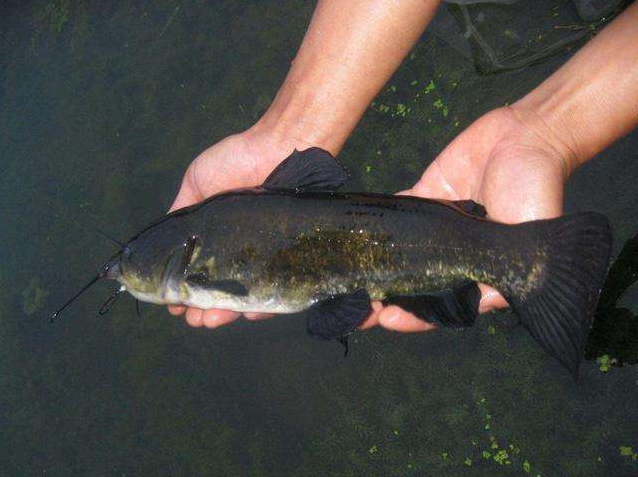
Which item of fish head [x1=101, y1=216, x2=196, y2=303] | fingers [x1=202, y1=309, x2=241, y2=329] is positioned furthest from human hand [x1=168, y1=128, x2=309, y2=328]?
fish head [x1=101, y1=216, x2=196, y2=303]

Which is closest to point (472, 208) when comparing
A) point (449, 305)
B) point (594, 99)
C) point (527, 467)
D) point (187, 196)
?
point (449, 305)

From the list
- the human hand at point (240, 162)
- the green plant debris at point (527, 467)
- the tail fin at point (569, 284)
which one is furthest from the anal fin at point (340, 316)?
the green plant debris at point (527, 467)

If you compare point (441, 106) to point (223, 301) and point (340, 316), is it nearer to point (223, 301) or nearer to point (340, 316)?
point (340, 316)

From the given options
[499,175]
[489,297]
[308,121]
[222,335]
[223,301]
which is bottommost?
[222,335]

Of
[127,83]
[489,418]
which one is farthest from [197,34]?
[489,418]

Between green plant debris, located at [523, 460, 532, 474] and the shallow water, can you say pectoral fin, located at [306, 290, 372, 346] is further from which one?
green plant debris, located at [523, 460, 532, 474]
